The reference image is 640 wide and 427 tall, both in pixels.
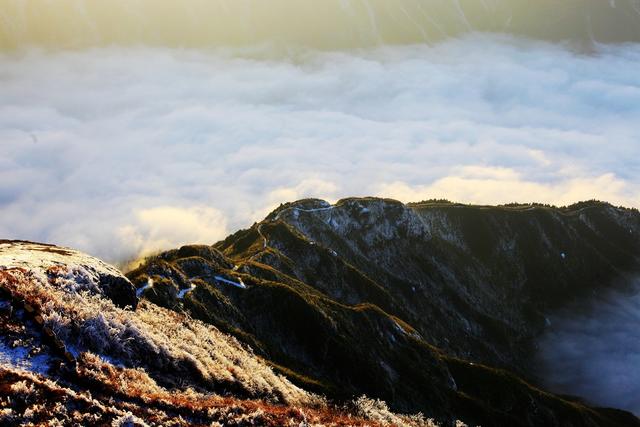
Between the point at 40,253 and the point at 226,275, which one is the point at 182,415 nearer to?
the point at 40,253

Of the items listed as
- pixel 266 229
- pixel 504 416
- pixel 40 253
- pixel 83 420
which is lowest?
pixel 504 416

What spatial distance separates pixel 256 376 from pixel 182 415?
2269cm

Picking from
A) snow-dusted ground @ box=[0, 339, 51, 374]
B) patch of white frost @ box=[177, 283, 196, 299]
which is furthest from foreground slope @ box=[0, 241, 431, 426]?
patch of white frost @ box=[177, 283, 196, 299]

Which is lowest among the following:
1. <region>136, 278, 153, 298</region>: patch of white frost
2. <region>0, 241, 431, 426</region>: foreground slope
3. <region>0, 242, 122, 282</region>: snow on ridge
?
<region>0, 241, 431, 426</region>: foreground slope

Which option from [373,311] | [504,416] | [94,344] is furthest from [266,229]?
[94,344]

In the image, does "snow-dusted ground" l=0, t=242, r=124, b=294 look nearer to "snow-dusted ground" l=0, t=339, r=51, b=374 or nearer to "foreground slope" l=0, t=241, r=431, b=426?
"foreground slope" l=0, t=241, r=431, b=426

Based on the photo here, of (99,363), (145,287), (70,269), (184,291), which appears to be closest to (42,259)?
(70,269)

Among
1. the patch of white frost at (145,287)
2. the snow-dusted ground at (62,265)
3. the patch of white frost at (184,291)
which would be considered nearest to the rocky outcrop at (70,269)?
the snow-dusted ground at (62,265)

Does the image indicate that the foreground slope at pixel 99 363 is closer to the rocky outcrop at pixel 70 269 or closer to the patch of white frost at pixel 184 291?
the rocky outcrop at pixel 70 269

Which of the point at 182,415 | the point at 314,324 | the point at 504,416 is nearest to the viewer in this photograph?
the point at 182,415

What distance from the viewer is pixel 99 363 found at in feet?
125

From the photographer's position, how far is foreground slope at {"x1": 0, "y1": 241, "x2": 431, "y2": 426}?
32344 mm

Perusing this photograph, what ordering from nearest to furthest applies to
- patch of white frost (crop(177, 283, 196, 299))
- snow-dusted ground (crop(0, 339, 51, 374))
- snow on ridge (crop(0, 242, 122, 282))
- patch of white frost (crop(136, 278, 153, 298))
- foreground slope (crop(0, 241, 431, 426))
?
1. foreground slope (crop(0, 241, 431, 426))
2. snow-dusted ground (crop(0, 339, 51, 374))
3. snow on ridge (crop(0, 242, 122, 282))
4. patch of white frost (crop(136, 278, 153, 298))
5. patch of white frost (crop(177, 283, 196, 299))

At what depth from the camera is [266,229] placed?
185m
